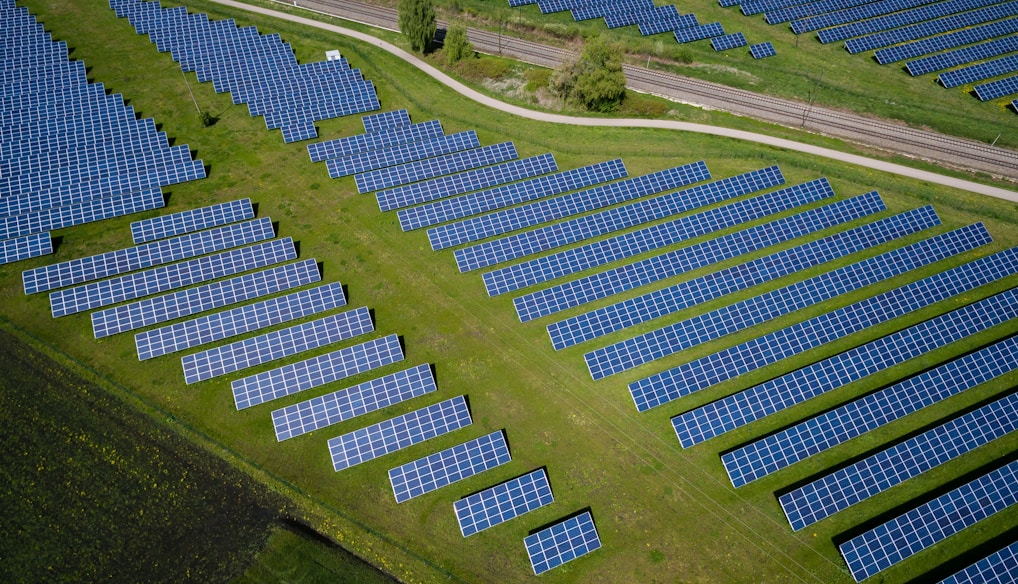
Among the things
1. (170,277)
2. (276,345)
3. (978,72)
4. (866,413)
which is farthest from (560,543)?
(978,72)

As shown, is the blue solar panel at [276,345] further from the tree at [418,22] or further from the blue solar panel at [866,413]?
the tree at [418,22]

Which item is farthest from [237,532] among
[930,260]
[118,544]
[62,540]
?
[930,260]

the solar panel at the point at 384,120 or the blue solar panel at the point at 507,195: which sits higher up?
the solar panel at the point at 384,120

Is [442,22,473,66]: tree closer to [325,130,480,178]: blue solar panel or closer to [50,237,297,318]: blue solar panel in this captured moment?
[325,130,480,178]: blue solar panel

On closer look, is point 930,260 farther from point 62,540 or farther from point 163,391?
point 62,540

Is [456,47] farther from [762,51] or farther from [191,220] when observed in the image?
[762,51]

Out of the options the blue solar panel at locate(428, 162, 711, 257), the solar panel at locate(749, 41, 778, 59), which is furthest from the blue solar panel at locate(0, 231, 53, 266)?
the solar panel at locate(749, 41, 778, 59)

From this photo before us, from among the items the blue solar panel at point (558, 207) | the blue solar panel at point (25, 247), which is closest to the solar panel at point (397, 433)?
the blue solar panel at point (558, 207)
